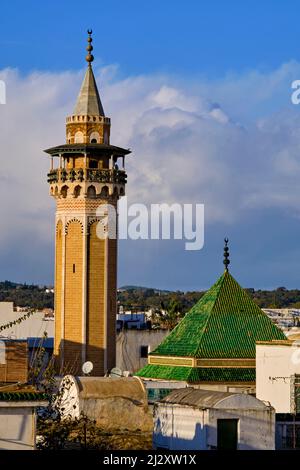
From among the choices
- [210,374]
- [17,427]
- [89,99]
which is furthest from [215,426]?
[89,99]

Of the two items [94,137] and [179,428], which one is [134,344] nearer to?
[94,137]

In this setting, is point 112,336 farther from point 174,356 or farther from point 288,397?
point 288,397

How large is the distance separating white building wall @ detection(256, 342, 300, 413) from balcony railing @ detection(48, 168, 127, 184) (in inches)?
532

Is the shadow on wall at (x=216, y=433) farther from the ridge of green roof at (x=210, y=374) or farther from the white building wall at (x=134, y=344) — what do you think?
the white building wall at (x=134, y=344)

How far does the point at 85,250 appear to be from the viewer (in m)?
55.4

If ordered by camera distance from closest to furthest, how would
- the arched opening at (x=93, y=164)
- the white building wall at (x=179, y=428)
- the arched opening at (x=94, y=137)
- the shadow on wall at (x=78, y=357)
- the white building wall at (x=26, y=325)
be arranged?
the white building wall at (x=179, y=428)
the shadow on wall at (x=78, y=357)
the arched opening at (x=94, y=137)
the arched opening at (x=93, y=164)
the white building wall at (x=26, y=325)

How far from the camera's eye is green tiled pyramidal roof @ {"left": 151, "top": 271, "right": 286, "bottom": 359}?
4578 centimetres

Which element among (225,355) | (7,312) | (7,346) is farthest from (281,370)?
(7,312)

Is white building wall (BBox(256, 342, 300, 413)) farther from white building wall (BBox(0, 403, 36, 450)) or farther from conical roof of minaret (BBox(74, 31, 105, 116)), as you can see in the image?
conical roof of minaret (BBox(74, 31, 105, 116))

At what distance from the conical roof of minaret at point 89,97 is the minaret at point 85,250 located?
0.19 metres

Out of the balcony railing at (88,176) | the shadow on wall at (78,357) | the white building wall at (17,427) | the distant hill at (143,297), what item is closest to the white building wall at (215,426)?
the white building wall at (17,427)

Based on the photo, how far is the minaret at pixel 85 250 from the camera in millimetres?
55375

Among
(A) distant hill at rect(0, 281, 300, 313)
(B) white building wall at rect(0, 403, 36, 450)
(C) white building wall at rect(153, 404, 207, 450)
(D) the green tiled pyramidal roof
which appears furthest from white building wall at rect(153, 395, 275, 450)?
(A) distant hill at rect(0, 281, 300, 313)

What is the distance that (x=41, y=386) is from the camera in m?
35.8
